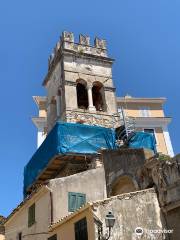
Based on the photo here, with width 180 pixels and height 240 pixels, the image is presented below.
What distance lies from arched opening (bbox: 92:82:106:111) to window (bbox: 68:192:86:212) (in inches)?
444

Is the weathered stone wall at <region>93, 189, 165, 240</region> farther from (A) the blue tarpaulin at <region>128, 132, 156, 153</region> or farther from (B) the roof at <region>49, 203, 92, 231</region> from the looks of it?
(A) the blue tarpaulin at <region>128, 132, 156, 153</region>

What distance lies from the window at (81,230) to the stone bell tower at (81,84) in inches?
473

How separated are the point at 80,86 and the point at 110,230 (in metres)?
17.5

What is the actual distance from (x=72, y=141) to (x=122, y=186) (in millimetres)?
5165

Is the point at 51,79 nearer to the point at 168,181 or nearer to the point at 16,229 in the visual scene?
the point at 16,229

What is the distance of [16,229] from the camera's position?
76.3 ft

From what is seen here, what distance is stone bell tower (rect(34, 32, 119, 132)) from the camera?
1108 inches

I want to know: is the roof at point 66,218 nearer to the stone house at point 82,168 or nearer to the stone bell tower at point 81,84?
the stone house at point 82,168

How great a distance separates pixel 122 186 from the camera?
20.9 metres

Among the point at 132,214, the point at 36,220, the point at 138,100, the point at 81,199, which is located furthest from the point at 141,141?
the point at 138,100

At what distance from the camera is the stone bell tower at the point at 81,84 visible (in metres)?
28.1

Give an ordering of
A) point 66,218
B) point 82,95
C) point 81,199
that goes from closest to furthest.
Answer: point 66,218, point 81,199, point 82,95

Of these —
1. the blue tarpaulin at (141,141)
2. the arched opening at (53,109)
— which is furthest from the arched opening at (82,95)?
the blue tarpaulin at (141,141)

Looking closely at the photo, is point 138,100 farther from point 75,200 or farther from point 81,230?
point 81,230
